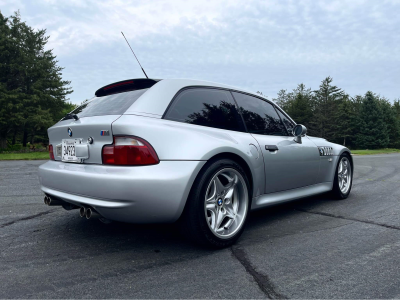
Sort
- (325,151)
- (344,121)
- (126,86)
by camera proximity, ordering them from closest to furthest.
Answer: (126,86) < (325,151) < (344,121)

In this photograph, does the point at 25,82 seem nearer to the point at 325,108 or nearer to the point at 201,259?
the point at 201,259

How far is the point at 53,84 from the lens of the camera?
112 feet

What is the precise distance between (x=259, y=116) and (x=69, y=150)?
206 cm

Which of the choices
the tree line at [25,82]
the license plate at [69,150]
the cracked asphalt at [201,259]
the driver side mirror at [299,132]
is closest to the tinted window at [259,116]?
the driver side mirror at [299,132]

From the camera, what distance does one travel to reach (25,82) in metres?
33.6

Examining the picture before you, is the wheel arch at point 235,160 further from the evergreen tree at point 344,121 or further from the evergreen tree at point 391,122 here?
the evergreen tree at point 391,122

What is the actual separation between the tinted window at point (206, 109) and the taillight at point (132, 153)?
391 mm

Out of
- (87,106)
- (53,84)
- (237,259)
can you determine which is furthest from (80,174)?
(53,84)

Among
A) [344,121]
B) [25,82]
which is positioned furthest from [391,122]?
[25,82]

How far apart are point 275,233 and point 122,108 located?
75.6 inches

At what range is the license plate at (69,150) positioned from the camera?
2803mm

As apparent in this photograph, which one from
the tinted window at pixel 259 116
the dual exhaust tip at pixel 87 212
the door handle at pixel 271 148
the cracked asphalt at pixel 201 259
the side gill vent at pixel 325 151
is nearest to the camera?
the cracked asphalt at pixel 201 259

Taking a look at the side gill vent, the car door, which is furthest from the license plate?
the side gill vent

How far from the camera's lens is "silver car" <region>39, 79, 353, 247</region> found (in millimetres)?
2428
